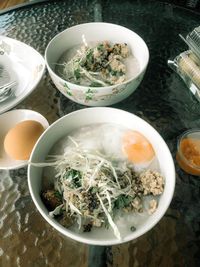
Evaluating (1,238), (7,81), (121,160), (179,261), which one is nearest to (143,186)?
(121,160)

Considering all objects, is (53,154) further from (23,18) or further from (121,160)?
(23,18)

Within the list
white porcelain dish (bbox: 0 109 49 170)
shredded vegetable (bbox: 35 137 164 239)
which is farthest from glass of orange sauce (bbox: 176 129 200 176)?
white porcelain dish (bbox: 0 109 49 170)

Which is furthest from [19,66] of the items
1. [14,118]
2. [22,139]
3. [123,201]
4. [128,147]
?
[123,201]

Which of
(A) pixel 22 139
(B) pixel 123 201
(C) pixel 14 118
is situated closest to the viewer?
(B) pixel 123 201

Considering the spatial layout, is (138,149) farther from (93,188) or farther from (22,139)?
(22,139)

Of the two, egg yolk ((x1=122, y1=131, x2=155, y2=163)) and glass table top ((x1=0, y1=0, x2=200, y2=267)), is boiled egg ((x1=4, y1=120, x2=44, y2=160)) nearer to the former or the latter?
Result: glass table top ((x1=0, y1=0, x2=200, y2=267))
